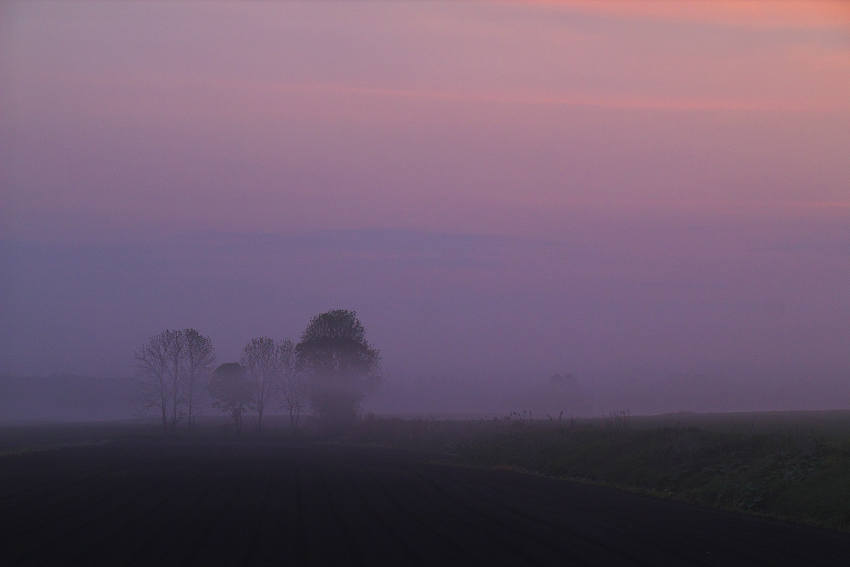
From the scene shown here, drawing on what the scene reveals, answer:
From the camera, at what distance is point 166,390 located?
11525 cm

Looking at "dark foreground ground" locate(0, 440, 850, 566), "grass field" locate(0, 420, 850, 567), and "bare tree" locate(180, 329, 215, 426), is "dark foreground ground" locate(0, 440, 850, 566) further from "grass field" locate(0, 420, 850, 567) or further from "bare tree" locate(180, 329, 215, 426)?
"bare tree" locate(180, 329, 215, 426)

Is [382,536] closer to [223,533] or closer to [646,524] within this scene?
[223,533]

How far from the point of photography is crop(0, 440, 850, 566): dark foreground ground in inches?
607

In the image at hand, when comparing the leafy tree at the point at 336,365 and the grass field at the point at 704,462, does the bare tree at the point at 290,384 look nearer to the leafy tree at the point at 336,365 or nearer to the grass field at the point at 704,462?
the leafy tree at the point at 336,365

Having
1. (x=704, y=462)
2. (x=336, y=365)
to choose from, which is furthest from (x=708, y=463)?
(x=336, y=365)

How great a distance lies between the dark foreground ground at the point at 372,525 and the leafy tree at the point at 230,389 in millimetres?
73571

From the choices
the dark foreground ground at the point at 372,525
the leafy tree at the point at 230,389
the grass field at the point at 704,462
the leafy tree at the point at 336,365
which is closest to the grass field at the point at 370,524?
the dark foreground ground at the point at 372,525

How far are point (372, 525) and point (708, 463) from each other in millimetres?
15392

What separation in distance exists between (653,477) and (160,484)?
17.9 meters

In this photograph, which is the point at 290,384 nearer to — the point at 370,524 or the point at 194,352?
the point at 194,352

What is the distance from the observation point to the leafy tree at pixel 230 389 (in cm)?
10512

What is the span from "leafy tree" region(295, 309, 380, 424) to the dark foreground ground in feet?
194

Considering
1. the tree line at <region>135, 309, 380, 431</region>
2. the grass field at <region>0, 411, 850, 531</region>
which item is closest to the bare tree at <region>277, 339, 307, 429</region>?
the tree line at <region>135, 309, 380, 431</region>

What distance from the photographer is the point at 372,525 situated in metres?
19.2
